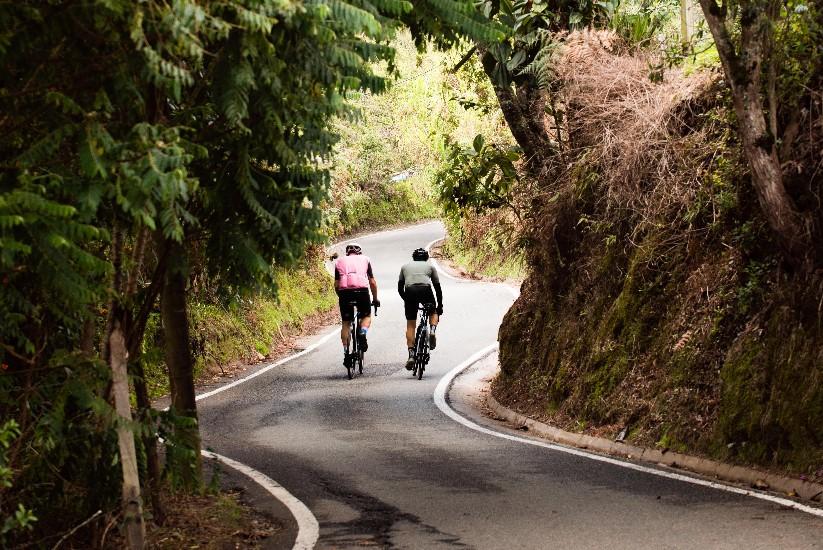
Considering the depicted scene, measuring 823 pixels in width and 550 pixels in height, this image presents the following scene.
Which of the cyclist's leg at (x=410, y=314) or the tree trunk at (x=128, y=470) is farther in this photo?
the cyclist's leg at (x=410, y=314)

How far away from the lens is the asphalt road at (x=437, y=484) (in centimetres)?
817

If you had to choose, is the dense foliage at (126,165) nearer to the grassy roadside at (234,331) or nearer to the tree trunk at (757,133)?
the tree trunk at (757,133)

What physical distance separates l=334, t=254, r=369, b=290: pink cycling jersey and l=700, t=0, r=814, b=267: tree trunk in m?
9.57

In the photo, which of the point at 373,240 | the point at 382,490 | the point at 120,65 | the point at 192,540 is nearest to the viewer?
the point at 120,65

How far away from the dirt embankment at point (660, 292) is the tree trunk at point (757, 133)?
1.20ft

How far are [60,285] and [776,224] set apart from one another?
296 inches

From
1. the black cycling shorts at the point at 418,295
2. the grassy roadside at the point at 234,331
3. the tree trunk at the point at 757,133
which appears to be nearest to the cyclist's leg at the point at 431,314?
the black cycling shorts at the point at 418,295

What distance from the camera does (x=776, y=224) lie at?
35.6 feet

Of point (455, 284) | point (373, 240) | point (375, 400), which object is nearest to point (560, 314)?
point (375, 400)

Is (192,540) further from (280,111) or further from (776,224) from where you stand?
(776,224)

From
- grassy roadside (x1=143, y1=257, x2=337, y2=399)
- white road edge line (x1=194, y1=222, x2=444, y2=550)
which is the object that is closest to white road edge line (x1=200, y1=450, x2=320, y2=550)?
white road edge line (x1=194, y1=222, x2=444, y2=550)

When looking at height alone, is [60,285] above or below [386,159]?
below

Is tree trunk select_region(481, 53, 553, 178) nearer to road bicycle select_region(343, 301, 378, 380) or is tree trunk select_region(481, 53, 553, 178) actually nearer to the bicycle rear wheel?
the bicycle rear wheel

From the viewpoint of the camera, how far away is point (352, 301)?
64.9 feet
